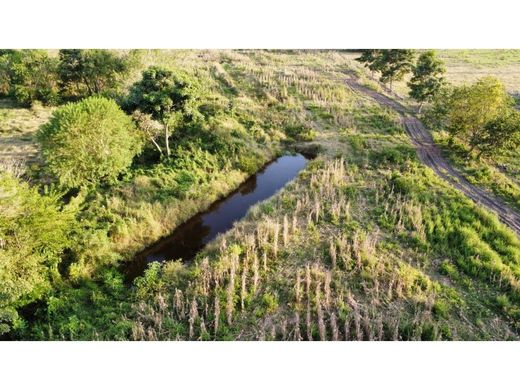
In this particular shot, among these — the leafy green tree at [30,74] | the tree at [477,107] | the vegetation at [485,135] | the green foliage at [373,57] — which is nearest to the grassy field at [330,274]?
the vegetation at [485,135]

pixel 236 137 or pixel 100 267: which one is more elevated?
pixel 236 137

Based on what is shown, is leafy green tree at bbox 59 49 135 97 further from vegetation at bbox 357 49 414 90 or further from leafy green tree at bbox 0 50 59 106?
vegetation at bbox 357 49 414 90

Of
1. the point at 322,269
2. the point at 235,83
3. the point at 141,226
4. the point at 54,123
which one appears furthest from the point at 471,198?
the point at 235,83

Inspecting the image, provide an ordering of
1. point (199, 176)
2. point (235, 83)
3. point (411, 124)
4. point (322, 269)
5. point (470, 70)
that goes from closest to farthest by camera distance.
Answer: point (322, 269), point (199, 176), point (411, 124), point (470, 70), point (235, 83)

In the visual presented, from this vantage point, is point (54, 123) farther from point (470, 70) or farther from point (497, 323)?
point (470, 70)

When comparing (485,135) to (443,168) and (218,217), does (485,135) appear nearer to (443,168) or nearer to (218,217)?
(443,168)

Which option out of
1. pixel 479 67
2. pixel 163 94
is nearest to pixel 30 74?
pixel 163 94
